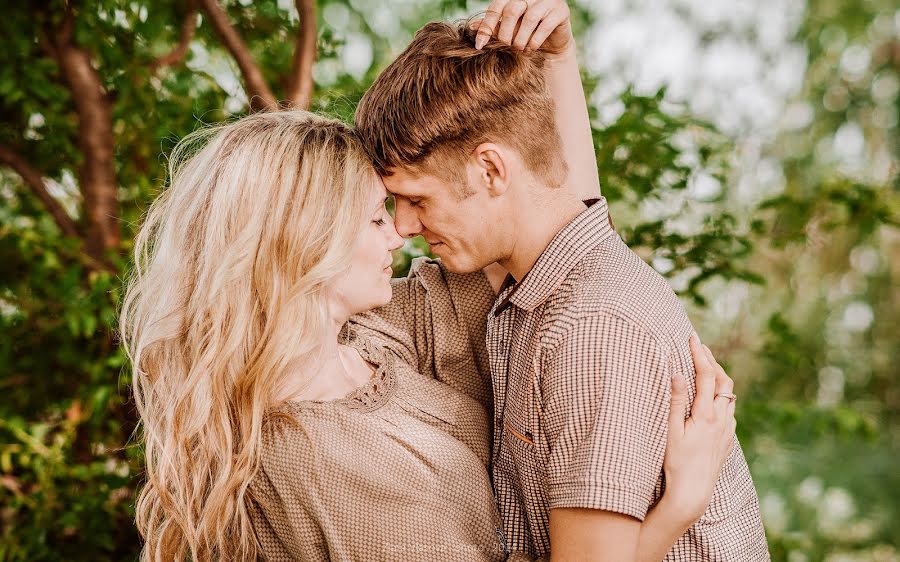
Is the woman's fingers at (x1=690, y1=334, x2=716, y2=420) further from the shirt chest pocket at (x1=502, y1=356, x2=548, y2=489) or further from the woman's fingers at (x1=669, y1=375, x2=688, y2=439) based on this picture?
the shirt chest pocket at (x1=502, y1=356, x2=548, y2=489)

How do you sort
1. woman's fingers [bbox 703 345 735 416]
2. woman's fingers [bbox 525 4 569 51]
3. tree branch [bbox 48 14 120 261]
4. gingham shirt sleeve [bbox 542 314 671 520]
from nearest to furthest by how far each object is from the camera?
gingham shirt sleeve [bbox 542 314 671 520] → woman's fingers [bbox 703 345 735 416] → woman's fingers [bbox 525 4 569 51] → tree branch [bbox 48 14 120 261]

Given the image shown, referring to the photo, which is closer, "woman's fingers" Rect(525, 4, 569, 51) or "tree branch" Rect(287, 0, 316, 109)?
"woman's fingers" Rect(525, 4, 569, 51)

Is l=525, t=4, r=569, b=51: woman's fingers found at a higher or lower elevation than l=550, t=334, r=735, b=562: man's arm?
higher

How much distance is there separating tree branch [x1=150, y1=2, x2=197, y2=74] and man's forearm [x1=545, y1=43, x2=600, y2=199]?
4.38 feet

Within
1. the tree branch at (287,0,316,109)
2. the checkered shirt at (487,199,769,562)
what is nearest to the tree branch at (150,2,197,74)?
the tree branch at (287,0,316,109)

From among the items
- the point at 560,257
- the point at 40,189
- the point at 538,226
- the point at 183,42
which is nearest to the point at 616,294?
the point at 560,257

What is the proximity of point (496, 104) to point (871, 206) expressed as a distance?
1425mm

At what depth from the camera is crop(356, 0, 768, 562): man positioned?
4.67ft

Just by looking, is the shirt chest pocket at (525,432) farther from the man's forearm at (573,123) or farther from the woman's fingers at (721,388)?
the man's forearm at (573,123)

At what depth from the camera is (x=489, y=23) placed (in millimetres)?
1681

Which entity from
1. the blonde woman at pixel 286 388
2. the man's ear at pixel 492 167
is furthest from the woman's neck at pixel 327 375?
the man's ear at pixel 492 167

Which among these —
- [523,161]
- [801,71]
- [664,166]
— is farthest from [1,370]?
[801,71]

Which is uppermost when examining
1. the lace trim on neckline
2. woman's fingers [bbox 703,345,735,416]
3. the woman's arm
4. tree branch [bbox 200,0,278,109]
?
tree branch [bbox 200,0,278,109]

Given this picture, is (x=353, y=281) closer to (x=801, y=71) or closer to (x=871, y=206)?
(x=871, y=206)
